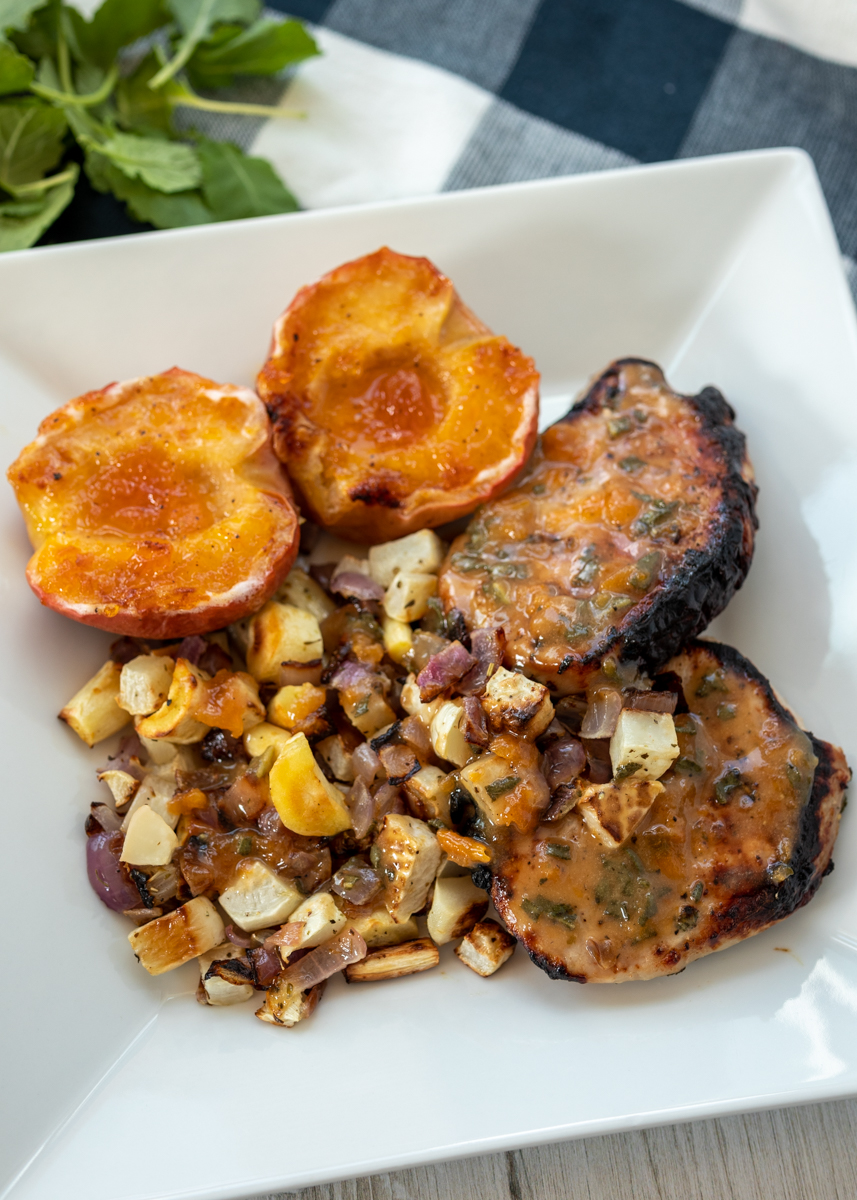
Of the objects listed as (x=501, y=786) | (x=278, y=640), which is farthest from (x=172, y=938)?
(x=501, y=786)

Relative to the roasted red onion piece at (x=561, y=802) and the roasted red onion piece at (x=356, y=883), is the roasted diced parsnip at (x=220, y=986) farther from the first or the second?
the roasted red onion piece at (x=561, y=802)

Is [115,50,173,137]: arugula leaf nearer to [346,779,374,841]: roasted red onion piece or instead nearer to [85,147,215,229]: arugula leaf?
[85,147,215,229]: arugula leaf

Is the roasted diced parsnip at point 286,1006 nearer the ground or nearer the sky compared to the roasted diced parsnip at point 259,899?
nearer the ground

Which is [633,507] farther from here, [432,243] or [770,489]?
[432,243]

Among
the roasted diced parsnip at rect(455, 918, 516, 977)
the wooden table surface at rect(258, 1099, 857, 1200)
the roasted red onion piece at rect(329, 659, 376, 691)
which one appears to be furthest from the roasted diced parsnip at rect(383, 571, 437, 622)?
the wooden table surface at rect(258, 1099, 857, 1200)

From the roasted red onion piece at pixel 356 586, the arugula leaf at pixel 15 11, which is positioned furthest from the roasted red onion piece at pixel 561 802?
the arugula leaf at pixel 15 11

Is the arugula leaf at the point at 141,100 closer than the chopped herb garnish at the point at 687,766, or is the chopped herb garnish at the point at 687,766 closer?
the chopped herb garnish at the point at 687,766
